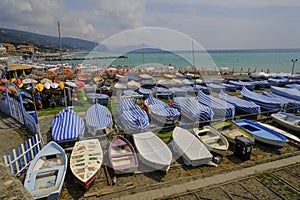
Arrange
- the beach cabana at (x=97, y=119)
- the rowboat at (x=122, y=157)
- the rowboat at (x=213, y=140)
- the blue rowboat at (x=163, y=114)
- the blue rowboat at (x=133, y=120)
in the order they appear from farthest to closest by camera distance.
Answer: the blue rowboat at (x=163, y=114) → the beach cabana at (x=97, y=119) → the blue rowboat at (x=133, y=120) → the rowboat at (x=213, y=140) → the rowboat at (x=122, y=157)

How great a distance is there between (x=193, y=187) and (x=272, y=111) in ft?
33.6

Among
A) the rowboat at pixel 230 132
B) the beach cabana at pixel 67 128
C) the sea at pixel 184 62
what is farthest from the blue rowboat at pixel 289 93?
the beach cabana at pixel 67 128

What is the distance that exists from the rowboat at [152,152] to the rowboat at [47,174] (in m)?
3.09

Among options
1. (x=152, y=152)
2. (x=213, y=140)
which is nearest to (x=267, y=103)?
(x=213, y=140)

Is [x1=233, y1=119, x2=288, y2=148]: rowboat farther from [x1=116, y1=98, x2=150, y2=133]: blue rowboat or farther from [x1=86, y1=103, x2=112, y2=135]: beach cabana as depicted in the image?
[x1=86, y1=103, x2=112, y2=135]: beach cabana

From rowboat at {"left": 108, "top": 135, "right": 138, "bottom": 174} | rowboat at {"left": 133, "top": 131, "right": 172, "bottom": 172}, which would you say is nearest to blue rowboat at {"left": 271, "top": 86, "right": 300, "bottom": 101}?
rowboat at {"left": 133, "top": 131, "right": 172, "bottom": 172}

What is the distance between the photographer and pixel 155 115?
11953 mm

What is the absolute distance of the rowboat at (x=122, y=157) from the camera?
7180mm

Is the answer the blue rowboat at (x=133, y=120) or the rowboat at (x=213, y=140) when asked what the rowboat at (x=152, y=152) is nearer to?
the blue rowboat at (x=133, y=120)

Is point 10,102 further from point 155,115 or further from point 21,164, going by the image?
point 155,115

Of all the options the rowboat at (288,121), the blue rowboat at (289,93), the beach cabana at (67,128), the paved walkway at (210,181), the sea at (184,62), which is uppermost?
the sea at (184,62)

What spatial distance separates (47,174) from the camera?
685 centimetres

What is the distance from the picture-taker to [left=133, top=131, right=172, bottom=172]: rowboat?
7.23m

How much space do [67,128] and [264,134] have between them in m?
10.3
